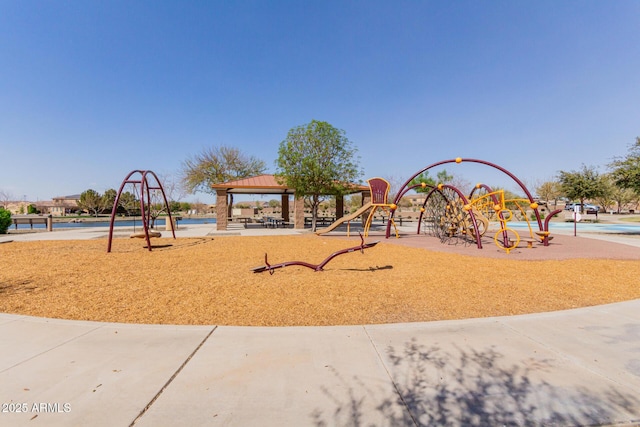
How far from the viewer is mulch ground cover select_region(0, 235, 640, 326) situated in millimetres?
4730

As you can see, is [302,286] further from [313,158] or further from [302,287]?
[313,158]

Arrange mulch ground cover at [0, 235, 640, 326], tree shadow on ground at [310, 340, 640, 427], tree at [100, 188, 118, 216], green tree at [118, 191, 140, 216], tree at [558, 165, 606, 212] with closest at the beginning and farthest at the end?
tree shadow on ground at [310, 340, 640, 427]
mulch ground cover at [0, 235, 640, 326]
green tree at [118, 191, 140, 216]
tree at [558, 165, 606, 212]
tree at [100, 188, 118, 216]

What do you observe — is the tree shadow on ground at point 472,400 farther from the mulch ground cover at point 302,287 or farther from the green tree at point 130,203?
the green tree at point 130,203

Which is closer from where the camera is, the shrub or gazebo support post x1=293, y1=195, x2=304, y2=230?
the shrub

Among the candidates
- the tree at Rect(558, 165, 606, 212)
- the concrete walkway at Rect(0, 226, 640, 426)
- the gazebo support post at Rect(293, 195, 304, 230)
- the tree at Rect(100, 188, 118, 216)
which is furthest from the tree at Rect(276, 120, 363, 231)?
the tree at Rect(100, 188, 118, 216)

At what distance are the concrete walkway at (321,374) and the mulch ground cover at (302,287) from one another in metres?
0.63

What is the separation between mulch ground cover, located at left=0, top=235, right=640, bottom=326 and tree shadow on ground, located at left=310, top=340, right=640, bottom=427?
1520mm

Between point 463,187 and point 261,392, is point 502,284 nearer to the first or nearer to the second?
point 261,392

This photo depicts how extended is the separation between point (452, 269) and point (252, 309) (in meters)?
5.64

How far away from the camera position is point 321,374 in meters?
2.90

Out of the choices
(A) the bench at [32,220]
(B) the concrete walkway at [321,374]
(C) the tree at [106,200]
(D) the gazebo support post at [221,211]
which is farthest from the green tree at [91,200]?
(B) the concrete walkway at [321,374]

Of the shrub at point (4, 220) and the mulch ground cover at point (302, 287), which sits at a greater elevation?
the shrub at point (4, 220)

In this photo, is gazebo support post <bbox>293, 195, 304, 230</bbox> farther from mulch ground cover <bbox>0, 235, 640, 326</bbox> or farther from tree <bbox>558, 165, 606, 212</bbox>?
tree <bbox>558, 165, 606, 212</bbox>

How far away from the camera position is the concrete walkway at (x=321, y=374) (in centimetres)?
234
